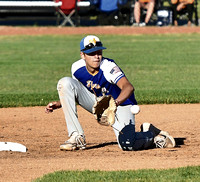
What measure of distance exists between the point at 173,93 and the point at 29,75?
4.46 metres

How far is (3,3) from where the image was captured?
2666 centimetres

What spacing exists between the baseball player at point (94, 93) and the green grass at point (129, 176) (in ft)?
3.97

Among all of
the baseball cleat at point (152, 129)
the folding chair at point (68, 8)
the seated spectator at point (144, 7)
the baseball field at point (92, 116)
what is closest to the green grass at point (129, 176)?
the baseball field at point (92, 116)

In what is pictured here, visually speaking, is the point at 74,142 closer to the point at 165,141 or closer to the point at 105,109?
the point at 105,109

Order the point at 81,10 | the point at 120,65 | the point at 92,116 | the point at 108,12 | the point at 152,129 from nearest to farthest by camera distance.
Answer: the point at 152,129 < the point at 92,116 < the point at 120,65 < the point at 108,12 < the point at 81,10

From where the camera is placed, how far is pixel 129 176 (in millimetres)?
5656

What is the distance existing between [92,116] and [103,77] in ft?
10.1

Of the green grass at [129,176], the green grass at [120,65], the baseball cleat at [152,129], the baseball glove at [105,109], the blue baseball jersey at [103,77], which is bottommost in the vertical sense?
the green grass at [120,65]

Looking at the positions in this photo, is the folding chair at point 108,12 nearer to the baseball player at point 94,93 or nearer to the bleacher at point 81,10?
the bleacher at point 81,10

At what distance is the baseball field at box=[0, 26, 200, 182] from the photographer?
6.02 metres

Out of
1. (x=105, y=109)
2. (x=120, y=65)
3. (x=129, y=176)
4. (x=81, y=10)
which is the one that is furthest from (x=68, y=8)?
(x=129, y=176)

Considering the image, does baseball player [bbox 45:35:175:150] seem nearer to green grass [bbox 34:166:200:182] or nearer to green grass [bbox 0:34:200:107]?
green grass [bbox 34:166:200:182]

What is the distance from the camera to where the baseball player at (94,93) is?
6.90 metres

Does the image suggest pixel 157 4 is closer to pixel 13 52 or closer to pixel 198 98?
pixel 13 52
